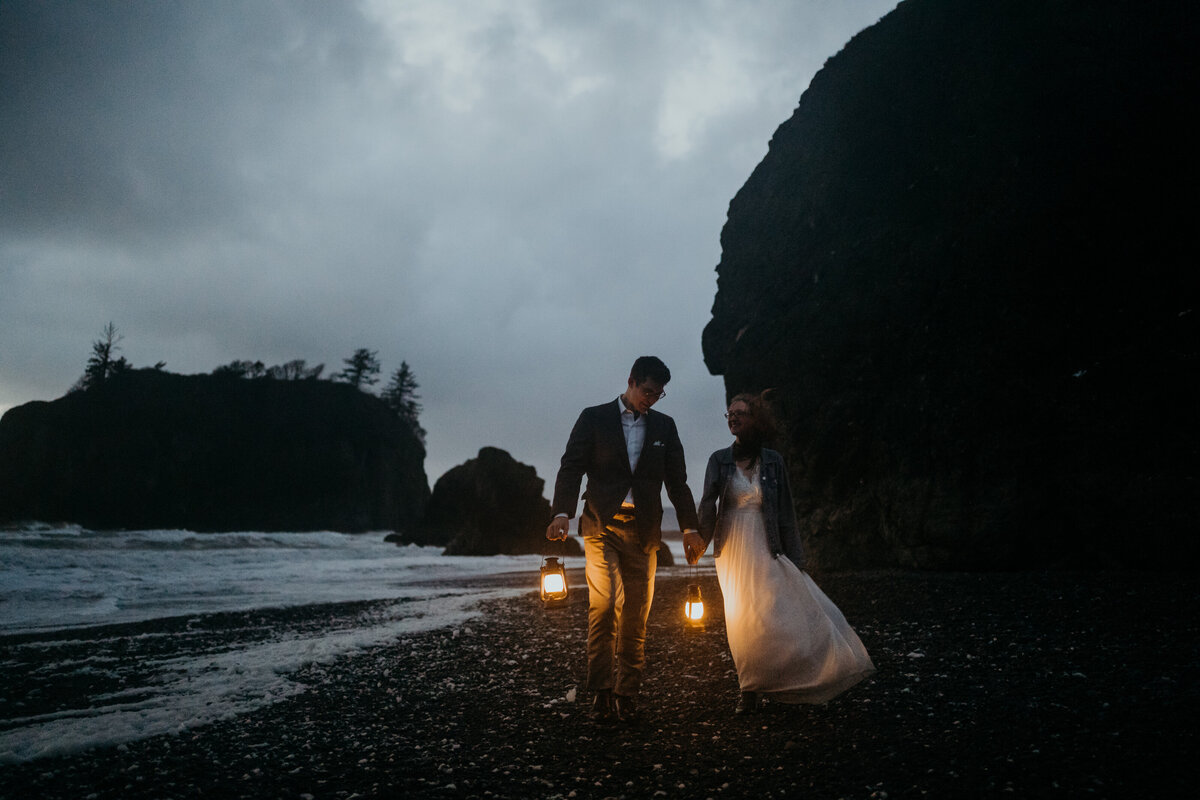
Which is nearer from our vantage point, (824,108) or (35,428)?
(824,108)

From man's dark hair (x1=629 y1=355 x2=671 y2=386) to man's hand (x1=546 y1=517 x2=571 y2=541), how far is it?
1.09 meters

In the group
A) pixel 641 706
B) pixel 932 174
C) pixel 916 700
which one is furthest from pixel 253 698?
pixel 932 174

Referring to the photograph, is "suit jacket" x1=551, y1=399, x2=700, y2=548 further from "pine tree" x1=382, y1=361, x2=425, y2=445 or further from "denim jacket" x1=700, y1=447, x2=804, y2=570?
"pine tree" x1=382, y1=361, x2=425, y2=445

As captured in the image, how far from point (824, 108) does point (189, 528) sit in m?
63.3

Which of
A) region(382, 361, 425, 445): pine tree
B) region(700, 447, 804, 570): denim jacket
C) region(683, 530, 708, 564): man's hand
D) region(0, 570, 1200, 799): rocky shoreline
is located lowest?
region(0, 570, 1200, 799): rocky shoreline

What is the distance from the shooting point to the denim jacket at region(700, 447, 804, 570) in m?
4.27

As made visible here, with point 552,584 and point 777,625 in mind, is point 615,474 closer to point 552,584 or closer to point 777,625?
point 552,584

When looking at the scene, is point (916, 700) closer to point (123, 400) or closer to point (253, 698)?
point (253, 698)

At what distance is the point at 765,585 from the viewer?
4172mm

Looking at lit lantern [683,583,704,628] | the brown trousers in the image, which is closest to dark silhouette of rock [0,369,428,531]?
lit lantern [683,583,704,628]

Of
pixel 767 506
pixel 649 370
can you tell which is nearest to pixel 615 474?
pixel 649 370

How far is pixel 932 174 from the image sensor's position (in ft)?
43.7

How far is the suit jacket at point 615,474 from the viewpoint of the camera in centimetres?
426

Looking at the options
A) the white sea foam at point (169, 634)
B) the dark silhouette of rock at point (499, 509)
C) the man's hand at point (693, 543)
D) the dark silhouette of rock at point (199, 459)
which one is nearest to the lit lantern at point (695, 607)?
the man's hand at point (693, 543)
